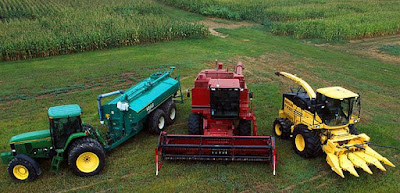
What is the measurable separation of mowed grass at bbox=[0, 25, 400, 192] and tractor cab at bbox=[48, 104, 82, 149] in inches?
38.1

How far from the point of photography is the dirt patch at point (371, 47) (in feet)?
66.1

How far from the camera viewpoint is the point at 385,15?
2870cm

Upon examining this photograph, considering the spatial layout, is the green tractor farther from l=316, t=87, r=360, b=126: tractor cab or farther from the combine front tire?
l=316, t=87, r=360, b=126: tractor cab

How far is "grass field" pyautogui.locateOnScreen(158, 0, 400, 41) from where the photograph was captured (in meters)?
25.0

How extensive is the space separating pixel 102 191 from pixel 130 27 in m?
17.4

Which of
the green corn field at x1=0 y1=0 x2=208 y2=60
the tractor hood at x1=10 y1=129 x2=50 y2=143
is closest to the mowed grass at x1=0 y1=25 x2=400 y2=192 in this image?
the green corn field at x1=0 y1=0 x2=208 y2=60

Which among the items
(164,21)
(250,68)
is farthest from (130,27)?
(250,68)

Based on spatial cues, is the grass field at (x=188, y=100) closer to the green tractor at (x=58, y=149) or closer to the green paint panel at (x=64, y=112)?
the green tractor at (x=58, y=149)

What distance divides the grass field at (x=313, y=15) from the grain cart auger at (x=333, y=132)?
56.4 feet

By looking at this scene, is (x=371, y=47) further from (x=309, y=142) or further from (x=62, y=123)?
(x=62, y=123)

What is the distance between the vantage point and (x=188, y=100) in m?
13.8

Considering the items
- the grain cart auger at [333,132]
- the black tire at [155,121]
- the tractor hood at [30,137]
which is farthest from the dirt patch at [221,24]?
the tractor hood at [30,137]

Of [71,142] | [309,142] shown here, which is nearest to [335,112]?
[309,142]

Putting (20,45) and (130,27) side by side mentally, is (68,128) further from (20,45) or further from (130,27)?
(130,27)
